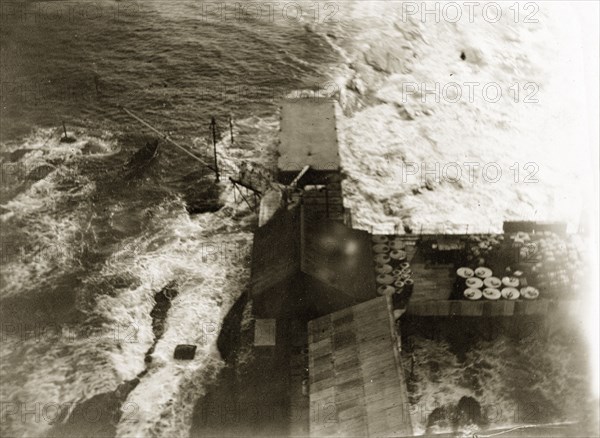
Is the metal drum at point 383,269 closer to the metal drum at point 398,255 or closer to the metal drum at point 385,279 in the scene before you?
the metal drum at point 385,279

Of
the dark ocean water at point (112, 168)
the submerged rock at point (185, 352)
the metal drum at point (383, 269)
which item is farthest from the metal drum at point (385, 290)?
the submerged rock at point (185, 352)

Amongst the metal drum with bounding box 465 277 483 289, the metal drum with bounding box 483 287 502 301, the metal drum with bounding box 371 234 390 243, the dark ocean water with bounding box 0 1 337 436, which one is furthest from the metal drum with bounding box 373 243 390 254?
the dark ocean water with bounding box 0 1 337 436

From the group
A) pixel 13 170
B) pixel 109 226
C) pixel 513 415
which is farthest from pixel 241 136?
pixel 513 415

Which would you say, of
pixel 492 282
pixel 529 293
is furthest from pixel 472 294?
pixel 529 293

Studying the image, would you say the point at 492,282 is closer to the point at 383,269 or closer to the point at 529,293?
the point at 529,293

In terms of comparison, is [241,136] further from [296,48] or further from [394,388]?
[394,388]

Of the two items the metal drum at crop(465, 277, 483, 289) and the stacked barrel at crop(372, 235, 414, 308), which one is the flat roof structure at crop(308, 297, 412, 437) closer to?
the stacked barrel at crop(372, 235, 414, 308)
